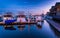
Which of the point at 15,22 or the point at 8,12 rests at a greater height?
the point at 8,12

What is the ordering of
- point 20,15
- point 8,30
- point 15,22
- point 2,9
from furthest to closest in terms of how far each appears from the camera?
point 8,30 → point 15,22 → point 20,15 → point 2,9

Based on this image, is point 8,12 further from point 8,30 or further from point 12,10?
point 8,30

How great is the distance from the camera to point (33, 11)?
5926mm

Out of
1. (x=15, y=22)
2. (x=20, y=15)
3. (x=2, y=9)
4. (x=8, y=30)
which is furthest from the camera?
(x=8, y=30)

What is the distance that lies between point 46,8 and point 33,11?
1.78 ft

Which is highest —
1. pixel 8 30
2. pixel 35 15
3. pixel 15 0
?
pixel 15 0

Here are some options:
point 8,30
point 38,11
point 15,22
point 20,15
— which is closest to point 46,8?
point 38,11

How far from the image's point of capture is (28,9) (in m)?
5.73

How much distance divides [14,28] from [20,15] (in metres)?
1.38

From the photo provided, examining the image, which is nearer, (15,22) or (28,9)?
(28,9)

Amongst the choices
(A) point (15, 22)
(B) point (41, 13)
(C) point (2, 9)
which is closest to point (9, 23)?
(A) point (15, 22)

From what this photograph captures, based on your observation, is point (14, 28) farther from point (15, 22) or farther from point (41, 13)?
point (41, 13)

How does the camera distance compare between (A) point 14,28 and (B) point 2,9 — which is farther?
(A) point 14,28

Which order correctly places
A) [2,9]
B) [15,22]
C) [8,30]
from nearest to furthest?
[2,9] → [15,22] → [8,30]
